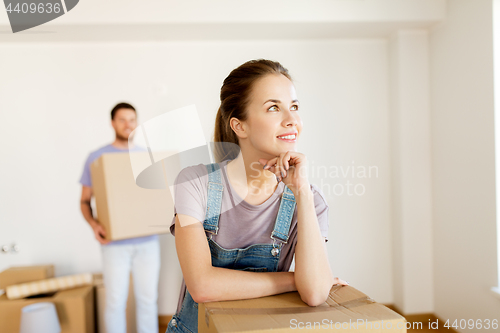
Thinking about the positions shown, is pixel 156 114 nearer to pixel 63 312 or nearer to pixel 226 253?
pixel 63 312

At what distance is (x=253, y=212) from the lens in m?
0.92

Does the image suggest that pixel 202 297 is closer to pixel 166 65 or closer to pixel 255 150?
pixel 255 150

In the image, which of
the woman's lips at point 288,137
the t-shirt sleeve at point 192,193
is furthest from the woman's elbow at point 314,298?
the woman's lips at point 288,137

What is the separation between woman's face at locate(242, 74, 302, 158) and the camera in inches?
38.3

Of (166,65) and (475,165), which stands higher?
(166,65)

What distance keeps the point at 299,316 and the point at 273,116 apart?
0.55 meters

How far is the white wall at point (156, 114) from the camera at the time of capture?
2.37 meters

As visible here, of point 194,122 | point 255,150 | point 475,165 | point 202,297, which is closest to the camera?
point 202,297

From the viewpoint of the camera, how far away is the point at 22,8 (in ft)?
6.81

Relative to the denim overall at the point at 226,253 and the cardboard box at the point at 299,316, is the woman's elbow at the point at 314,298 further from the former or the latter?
the denim overall at the point at 226,253

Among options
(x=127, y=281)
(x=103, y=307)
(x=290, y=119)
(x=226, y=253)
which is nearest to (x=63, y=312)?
(x=103, y=307)

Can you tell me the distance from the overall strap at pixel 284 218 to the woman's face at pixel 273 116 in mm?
138

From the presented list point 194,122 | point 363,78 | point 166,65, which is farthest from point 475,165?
point 166,65

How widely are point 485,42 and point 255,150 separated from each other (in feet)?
5.26
